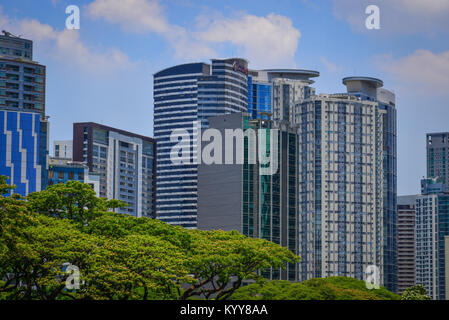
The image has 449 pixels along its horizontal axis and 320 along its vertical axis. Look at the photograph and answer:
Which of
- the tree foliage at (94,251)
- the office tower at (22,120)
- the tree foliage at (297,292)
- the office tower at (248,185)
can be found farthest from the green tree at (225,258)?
the office tower at (22,120)

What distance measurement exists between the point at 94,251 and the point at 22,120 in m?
112

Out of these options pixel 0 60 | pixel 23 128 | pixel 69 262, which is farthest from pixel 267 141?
pixel 69 262

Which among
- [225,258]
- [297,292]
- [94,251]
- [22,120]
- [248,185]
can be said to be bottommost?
[297,292]

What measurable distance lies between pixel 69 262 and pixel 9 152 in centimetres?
10758


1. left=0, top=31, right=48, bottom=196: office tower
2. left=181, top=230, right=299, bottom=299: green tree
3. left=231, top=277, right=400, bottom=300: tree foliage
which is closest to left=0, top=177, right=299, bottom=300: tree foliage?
left=181, top=230, right=299, bottom=299: green tree

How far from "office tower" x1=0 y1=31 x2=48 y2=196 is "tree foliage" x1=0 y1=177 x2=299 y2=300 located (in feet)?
305

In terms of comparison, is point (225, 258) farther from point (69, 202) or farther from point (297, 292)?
point (69, 202)

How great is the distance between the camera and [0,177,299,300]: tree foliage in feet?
209

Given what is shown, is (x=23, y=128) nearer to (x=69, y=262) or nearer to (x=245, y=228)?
(x=245, y=228)

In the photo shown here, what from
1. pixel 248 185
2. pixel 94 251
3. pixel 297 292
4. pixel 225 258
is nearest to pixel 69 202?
pixel 94 251

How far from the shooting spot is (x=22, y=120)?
172500 millimetres

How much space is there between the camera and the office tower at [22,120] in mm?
168625

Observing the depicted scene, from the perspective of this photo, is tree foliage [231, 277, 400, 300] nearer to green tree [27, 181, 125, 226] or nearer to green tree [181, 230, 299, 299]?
green tree [181, 230, 299, 299]

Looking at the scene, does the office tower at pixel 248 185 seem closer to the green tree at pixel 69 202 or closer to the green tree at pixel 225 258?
the green tree at pixel 225 258
